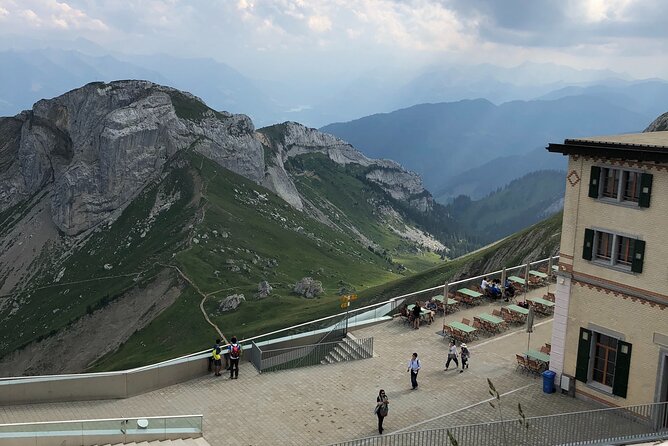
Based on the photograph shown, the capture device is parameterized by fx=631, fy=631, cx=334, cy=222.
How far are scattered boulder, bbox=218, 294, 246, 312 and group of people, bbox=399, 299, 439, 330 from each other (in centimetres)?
7105

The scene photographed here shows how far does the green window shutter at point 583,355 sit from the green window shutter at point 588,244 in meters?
3.18

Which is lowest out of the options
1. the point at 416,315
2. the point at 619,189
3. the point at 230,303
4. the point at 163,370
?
the point at 230,303

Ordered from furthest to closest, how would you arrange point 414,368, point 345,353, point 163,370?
1. point 345,353
2. point 163,370
3. point 414,368

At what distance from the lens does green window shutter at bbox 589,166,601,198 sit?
87.5ft

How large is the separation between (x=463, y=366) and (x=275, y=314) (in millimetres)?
73884

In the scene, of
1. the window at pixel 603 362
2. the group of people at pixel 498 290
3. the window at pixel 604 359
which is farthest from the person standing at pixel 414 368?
the group of people at pixel 498 290

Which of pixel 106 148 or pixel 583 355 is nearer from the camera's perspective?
pixel 583 355

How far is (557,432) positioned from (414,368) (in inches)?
309

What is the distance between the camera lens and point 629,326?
25.6m

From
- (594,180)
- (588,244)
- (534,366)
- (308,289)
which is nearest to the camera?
(594,180)

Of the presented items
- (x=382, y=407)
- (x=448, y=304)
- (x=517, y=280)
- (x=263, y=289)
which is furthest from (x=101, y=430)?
(x=263, y=289)

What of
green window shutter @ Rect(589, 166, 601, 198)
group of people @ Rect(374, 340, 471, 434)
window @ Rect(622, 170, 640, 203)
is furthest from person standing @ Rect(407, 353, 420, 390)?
window @ Rect(622, 170, 640, 203)

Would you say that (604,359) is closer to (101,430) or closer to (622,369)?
(622,369)

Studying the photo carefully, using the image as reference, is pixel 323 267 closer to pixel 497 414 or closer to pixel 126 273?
pixel 126 273
